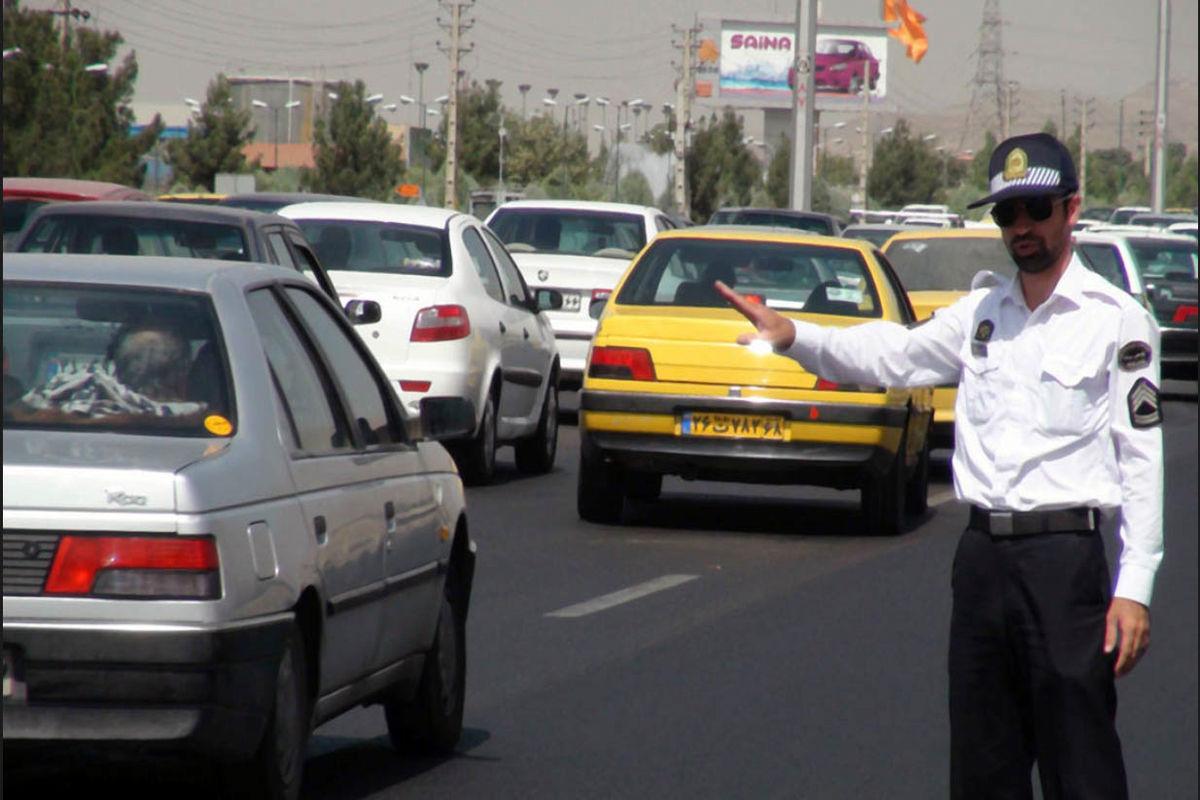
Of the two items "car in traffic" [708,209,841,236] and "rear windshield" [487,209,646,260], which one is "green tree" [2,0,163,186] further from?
"rear windshield" [487,209,646,260]

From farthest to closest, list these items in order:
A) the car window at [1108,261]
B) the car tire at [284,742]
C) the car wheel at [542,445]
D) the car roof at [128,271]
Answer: the car window at [1108,261] → the car wheel at [542,445] → the car roof at [128,271] → the car tire at [284,742]

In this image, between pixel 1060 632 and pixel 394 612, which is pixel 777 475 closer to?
pixel 394 612

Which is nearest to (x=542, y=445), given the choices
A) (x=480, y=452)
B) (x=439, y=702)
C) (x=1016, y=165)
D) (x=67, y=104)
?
(x=480, y=452)

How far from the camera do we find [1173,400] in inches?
1091

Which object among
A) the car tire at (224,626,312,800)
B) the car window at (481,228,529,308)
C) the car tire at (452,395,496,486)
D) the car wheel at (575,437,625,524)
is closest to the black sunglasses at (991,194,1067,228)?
the car tire at (224,626,312,800)

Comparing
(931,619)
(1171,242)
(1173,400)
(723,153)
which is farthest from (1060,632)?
(723,153)

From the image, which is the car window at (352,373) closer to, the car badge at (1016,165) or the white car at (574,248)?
the car badge at (1016,165)

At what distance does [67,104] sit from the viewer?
5950 centimetres

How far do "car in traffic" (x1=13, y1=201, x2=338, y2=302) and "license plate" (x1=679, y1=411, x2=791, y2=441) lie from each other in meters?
2.11

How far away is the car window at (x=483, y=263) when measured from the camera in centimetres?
1541

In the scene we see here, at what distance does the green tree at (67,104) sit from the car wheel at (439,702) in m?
49.1

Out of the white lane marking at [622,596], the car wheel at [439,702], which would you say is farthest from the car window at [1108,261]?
the car wheel at [439,702]

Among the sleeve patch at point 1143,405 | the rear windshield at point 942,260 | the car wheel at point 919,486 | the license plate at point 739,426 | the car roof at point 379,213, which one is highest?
the car roof at point 379,213

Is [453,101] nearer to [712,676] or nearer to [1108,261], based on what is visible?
[1108,261]
